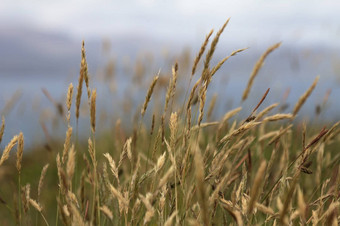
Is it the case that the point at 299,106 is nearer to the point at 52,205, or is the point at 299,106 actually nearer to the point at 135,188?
the point at 135,188

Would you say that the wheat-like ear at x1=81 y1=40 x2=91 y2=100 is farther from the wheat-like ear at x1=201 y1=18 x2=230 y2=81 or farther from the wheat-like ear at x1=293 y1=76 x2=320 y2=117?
the wheat-like ear at x1=293 y1=76 x2=320 y2=117

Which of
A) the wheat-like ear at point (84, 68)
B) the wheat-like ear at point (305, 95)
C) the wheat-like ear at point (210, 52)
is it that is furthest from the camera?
the wheat-like ear at point (305, 95)

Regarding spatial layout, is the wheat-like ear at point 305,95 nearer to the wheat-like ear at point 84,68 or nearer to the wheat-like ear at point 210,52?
the wheat-like ear at point 210,52

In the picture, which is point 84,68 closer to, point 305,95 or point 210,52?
point 210,52

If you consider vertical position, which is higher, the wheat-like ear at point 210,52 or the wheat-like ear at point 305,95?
the wheat-like ear at point 210,52

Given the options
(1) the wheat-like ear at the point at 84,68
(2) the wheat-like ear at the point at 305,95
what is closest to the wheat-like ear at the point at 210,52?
(1) the wheat-like ear at the point at 84,68

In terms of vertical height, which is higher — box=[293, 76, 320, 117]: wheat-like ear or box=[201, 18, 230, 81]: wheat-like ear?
box=[201, 18, 230, 81]: wheat-like ear

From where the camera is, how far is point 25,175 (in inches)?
197

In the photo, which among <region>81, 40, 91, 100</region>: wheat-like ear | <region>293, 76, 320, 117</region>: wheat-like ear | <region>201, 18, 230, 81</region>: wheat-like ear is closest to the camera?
<region>81, 40, 91, 100</region>: wheat-like ear

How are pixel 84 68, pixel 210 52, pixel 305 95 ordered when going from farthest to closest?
pixel 305 95
pixel 210 52
pixel 84 68

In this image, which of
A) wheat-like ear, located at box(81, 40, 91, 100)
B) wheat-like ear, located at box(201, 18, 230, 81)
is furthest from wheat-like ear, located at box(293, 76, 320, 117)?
wheat-like ear, located at box(81, 40, 91, 100)

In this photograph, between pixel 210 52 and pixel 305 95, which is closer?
pixel 210 52

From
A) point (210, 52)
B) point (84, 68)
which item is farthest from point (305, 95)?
point (84, 68)

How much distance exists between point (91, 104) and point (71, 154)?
11.6 inches
